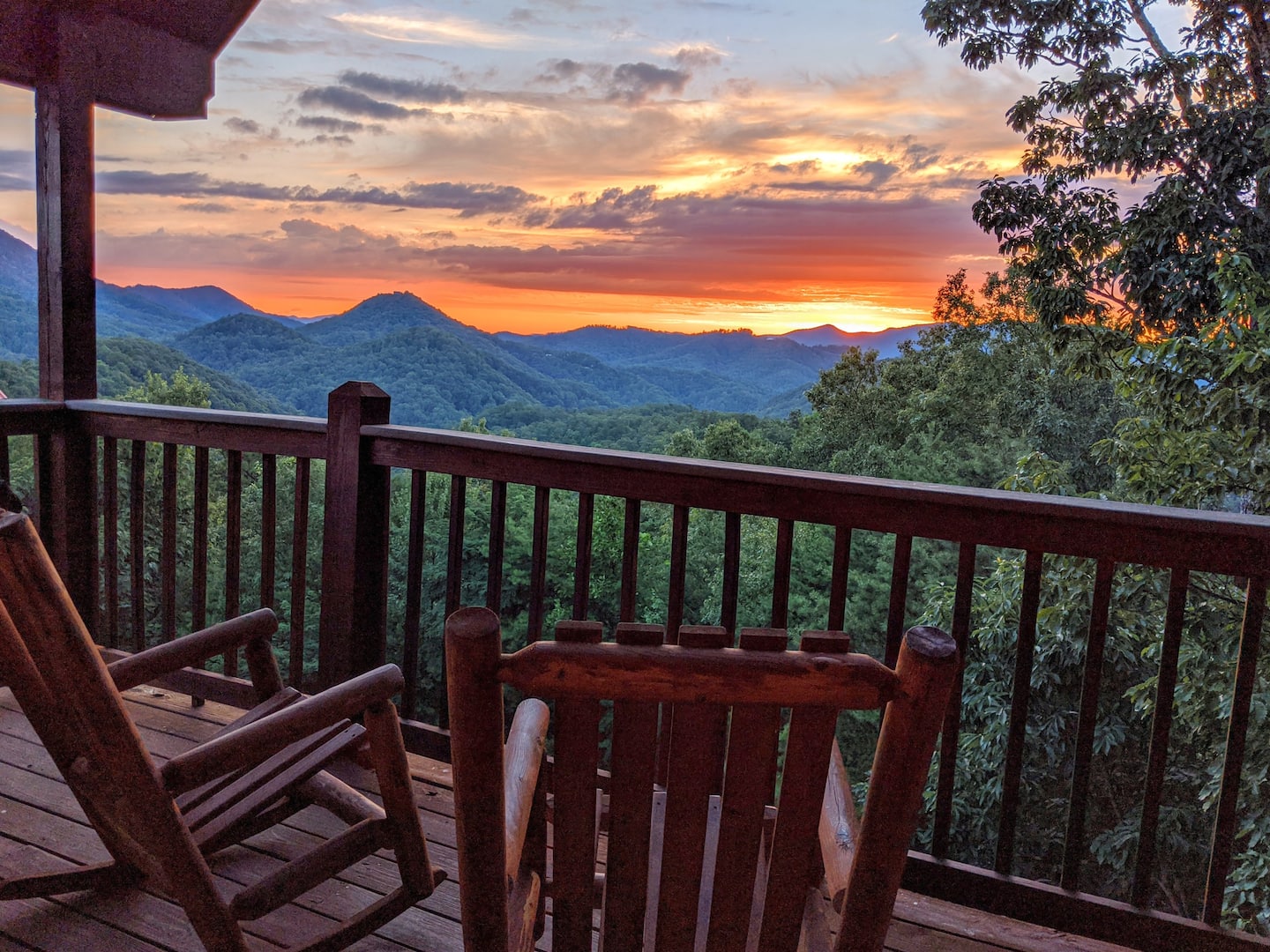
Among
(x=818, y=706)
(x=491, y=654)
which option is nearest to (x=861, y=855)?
(x=818, y=706)

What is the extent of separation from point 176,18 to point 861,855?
3.64 metres

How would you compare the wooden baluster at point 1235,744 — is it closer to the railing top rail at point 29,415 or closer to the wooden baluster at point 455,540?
the wooden baluster at point 455,540

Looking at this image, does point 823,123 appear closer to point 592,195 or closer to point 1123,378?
point 592,195

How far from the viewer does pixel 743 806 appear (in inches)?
36.3

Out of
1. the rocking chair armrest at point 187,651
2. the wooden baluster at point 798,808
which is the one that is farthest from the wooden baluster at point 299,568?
the wooden baluster at point 798,808

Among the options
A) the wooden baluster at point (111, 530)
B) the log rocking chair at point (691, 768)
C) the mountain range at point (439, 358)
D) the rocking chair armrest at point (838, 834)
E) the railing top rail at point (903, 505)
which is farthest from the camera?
the mountain range at point (439, 358)

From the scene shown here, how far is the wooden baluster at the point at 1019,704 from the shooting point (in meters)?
1.75

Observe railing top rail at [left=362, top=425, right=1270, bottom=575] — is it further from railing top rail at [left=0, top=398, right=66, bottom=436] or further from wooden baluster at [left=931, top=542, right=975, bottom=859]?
railing top rail at [left=0, top=398, right=66, bottom=436]

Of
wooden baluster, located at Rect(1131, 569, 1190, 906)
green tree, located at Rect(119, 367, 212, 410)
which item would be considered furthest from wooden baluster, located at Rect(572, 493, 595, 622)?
green tree, located at Rect(119, 367, 212, 410)

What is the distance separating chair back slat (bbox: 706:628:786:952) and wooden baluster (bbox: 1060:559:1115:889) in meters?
0.95

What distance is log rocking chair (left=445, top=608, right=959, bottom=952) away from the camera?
0.85 meters

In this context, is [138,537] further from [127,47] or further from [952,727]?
[952,727]

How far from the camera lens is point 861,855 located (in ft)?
3.00

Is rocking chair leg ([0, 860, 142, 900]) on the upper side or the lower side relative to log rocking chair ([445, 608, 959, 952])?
lower
